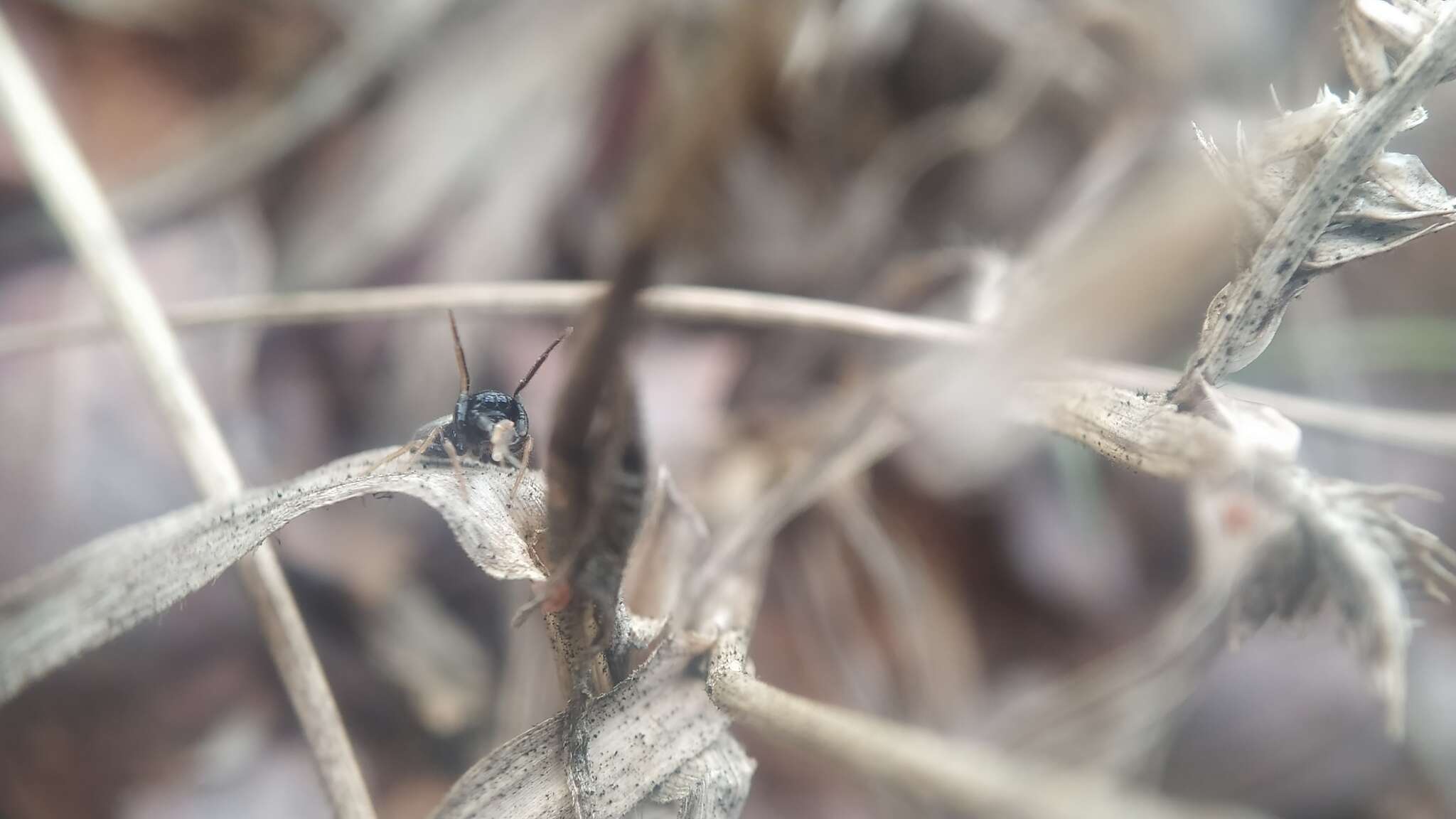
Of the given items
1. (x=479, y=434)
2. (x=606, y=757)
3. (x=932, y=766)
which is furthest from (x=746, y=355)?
(x=932, y=766)

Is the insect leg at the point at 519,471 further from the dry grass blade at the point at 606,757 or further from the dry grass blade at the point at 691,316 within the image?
the dry grass blade at the point at 691,316

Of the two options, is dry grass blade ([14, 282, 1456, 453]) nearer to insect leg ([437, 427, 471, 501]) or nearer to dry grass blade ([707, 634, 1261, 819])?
insect leg ([437, 427, 471, 501])

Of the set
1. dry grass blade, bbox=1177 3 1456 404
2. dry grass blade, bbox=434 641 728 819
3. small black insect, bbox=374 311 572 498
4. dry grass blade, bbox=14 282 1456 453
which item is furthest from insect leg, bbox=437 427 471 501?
dry grass blade, bbox=1177 3 1456 404

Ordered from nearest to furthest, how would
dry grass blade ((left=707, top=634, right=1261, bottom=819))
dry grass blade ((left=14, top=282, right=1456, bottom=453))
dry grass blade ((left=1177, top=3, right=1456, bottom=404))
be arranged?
dry grass blade ((left=707, top=634, right=1261, bottom=819)) → dry grass blade ((left=1177, top=3, right=1456, bottom=404)) → dry grass blade ((left=14, top=282, right=1456, bottom=453))

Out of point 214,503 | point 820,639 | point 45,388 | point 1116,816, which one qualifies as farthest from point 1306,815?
point 45,388

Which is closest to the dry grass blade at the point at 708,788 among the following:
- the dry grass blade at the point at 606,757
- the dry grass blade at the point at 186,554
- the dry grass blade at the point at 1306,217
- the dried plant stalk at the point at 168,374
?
the dry grass blade at the point at 606,757

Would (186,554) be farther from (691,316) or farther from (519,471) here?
(691,316)

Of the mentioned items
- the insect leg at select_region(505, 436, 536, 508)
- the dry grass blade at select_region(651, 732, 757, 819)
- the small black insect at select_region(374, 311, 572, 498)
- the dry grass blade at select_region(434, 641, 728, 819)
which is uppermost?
the small black insect at select_region(374, 311, 572, 498)

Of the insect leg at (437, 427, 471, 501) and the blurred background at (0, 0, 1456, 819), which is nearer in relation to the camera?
the insect leg at (437, 427, 471, 501)
